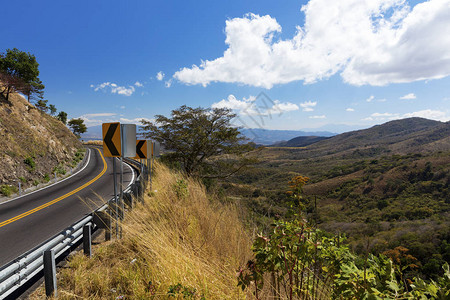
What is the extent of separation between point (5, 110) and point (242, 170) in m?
21.7

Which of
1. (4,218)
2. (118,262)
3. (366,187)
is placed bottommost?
(366,187)

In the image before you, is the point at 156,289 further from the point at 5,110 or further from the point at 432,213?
the point at 432,213

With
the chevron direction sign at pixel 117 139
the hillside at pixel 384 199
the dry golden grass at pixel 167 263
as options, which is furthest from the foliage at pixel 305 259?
the hillside at pixel 384 199

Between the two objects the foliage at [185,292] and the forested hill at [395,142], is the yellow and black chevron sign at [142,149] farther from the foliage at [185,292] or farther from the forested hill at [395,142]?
the forested hill at [395,142]

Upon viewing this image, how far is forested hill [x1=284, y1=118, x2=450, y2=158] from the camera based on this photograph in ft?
346

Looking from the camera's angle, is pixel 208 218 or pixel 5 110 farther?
pixel 5 110

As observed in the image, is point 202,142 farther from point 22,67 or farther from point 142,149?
point 22,67

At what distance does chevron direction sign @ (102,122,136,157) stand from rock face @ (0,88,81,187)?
13.3m

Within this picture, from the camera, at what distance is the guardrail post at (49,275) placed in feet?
9.40

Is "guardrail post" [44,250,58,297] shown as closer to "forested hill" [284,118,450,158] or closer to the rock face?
the rock face

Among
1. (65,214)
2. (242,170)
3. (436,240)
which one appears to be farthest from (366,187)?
(65,214)

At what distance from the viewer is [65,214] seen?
865 centimetres

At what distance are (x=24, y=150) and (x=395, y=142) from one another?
551ft

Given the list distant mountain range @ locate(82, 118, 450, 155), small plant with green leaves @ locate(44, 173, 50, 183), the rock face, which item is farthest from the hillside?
distant mountain range @ locate(82, 118, 450, 155)
